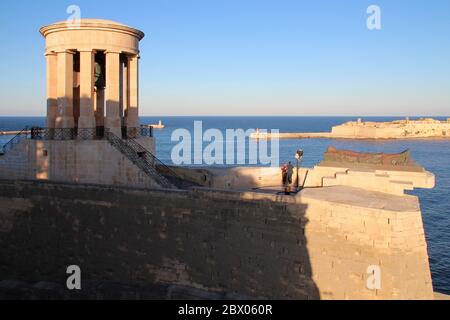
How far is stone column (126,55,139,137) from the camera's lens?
17.4 metres

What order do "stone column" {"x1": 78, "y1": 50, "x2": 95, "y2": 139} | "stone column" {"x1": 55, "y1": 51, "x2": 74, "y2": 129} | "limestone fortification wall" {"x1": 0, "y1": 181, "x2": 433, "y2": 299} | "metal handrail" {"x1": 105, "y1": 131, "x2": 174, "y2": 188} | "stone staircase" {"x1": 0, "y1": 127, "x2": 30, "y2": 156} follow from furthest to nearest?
1. "stone staircase" {"x1": 0, "y1": 127, "x2": 30, "y2": 156}
2. "stone column" {"x1": 55, "y1": 51, "x2": 74, "y2": 129}
3. "stone column" {"x1": 78, "y1": 50, "x2": 95, "y2": 139}
4. "metal handrail" {"x1": 105, "y1": 131, "x2": 174, "y2": 188}
5. "limestone fortification wall" {"x1": 0, "y1": 181, "x2": 433, "y2": 299}

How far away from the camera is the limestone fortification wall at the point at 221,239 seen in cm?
1091

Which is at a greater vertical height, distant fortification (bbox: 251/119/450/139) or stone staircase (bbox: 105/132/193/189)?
distant fortification (bbox: 251/119/450/139)

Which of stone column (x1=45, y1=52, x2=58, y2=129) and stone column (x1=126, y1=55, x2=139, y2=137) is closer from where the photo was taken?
stone column (x1=45, y1=52, x2=58, y2=129)

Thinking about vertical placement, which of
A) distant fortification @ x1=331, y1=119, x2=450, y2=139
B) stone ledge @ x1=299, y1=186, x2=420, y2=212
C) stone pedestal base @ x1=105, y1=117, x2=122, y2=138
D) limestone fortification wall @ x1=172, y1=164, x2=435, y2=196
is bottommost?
stone ledge @ x1=299, y1=186, x2=420, y2=212

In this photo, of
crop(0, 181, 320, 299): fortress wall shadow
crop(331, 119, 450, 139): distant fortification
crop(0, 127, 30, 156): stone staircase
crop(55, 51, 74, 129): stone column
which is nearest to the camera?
crop(0, 181, 320, 299): fortress wall shadow

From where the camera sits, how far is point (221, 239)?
12953 mm

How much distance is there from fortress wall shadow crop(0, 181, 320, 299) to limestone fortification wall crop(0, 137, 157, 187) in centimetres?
79

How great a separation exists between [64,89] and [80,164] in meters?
3.01

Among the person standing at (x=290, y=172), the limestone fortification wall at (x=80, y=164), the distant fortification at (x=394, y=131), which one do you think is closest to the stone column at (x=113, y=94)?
the limestone fortification wall at (x=80, y=164)

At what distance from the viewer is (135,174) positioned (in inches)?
593

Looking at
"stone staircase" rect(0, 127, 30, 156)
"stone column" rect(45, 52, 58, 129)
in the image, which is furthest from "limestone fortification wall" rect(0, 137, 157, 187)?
"stone column" rect(45, 52, 58, 129)

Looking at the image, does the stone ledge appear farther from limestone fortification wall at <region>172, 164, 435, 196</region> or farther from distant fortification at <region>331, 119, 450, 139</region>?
distant fortification at <region>331, 119, 450, 139</region>

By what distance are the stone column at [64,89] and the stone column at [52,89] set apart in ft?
2.35
